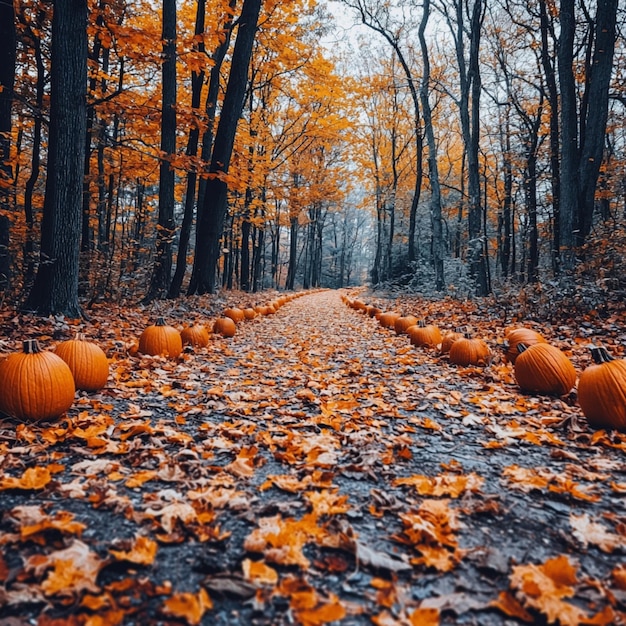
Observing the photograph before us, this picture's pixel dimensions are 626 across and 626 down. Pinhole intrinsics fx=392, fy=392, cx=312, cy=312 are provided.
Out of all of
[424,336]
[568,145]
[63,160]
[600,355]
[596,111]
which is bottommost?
[424,336]

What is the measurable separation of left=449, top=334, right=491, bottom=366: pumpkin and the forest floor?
1.05m

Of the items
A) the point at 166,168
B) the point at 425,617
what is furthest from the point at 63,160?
the point at 425,617

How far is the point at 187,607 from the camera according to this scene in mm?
1237

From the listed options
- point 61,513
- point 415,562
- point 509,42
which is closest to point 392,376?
point 415,562

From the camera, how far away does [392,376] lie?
4.47 metres

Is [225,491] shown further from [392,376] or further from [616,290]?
[616,290]

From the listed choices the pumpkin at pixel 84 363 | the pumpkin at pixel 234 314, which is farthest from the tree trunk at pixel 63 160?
the pumpkin at pixel 234 314

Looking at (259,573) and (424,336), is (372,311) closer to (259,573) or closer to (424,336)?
(424,336)

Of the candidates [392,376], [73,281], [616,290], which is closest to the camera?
[392,376]

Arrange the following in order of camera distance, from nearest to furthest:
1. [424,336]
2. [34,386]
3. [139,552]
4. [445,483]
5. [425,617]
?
1. [425,617]
2. [139,552]
3. [445,483]
4. [34,386]
5. [424,336]

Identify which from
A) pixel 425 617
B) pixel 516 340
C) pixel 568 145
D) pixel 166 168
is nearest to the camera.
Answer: pixel 425 617

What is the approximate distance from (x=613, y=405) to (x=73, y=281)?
6.60 m

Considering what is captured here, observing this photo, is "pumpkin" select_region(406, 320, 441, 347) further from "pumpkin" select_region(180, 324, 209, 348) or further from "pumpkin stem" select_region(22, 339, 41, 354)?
"pumpkin stem" select_region(22, 339, 41, 354)

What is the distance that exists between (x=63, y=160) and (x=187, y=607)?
631cm
